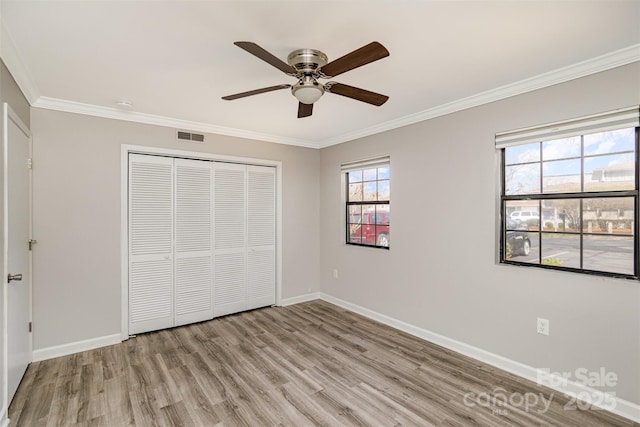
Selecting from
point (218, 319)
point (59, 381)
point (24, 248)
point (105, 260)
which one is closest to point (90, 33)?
point (24, 248)

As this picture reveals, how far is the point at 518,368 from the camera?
2.65 meters

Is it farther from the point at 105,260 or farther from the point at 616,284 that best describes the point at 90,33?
the point at 616,284

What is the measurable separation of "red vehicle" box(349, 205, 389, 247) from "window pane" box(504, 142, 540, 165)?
60.7 inches

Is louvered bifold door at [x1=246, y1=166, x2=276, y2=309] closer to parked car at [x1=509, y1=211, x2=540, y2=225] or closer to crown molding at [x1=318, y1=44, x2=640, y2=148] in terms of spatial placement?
crown molding at [x1=318, y1=44, x2=640, y2=148]

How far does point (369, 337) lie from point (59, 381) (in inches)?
114

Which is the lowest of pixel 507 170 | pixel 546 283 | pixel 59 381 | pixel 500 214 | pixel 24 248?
pixel 59 381

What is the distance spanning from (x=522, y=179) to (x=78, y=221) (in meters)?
4.32

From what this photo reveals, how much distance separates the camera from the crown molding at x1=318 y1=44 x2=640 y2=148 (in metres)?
2.12

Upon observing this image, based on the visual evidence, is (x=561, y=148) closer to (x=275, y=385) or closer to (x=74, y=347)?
(x=275, y=385)

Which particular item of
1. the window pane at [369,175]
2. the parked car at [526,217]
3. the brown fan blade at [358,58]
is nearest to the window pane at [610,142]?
the parked car at [526,217]

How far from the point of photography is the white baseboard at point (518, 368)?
2.14 metres

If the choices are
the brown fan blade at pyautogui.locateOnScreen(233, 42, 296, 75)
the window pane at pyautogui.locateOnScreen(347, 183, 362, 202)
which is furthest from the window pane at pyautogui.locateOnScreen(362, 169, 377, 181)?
the brown fan blade at pyautogui.locateOnScreen(233, 42, 296, 75)

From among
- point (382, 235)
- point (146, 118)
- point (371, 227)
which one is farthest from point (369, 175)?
point (146, 118)

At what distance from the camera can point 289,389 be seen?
8.09ft
